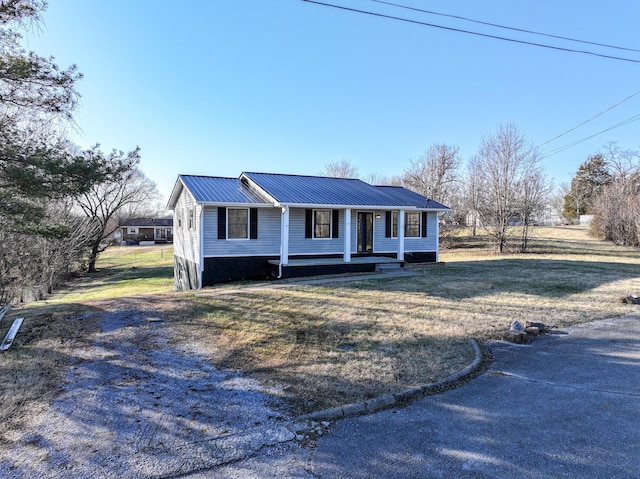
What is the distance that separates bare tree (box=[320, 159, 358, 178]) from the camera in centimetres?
4631

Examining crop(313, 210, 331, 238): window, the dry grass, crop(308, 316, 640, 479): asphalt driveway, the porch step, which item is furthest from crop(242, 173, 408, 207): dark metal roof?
crop(308, 316, 640, 479): asphalt driveway

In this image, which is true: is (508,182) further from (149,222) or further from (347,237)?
(149,222)

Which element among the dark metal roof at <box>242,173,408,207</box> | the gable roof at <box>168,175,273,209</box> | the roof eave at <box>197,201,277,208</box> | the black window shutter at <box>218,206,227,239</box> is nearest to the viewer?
the roof eave at <box>197,201,277,208</box>

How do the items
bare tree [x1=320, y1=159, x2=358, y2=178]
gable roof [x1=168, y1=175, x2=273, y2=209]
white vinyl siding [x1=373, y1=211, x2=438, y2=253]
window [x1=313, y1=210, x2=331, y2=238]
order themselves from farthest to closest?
bare tree [x1=320, y1=159, x2=358, y2=178] < white vinyl siding [x1=373, y1=211, x2=438, y2=253] < window [x1=313, y1=210, x2=331, y2=238] < gable roof [x1=168, y1=175, x2=273, y2=209]

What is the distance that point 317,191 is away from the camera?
15.8 meters

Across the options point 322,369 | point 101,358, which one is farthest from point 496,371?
point 101,358

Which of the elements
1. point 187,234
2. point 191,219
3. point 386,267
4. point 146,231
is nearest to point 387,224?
point 386,267

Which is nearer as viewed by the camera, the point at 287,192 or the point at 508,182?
the point at 287,192

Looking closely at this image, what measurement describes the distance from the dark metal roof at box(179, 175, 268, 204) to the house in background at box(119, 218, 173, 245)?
42101 millimetres

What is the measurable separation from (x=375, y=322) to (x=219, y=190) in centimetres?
952

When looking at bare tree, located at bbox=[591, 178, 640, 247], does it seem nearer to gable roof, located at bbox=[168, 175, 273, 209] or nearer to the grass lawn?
the grass lawn

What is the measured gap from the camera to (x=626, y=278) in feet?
41.5

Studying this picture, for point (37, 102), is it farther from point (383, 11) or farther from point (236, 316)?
point (383, 11)

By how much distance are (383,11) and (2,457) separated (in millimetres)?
9124
